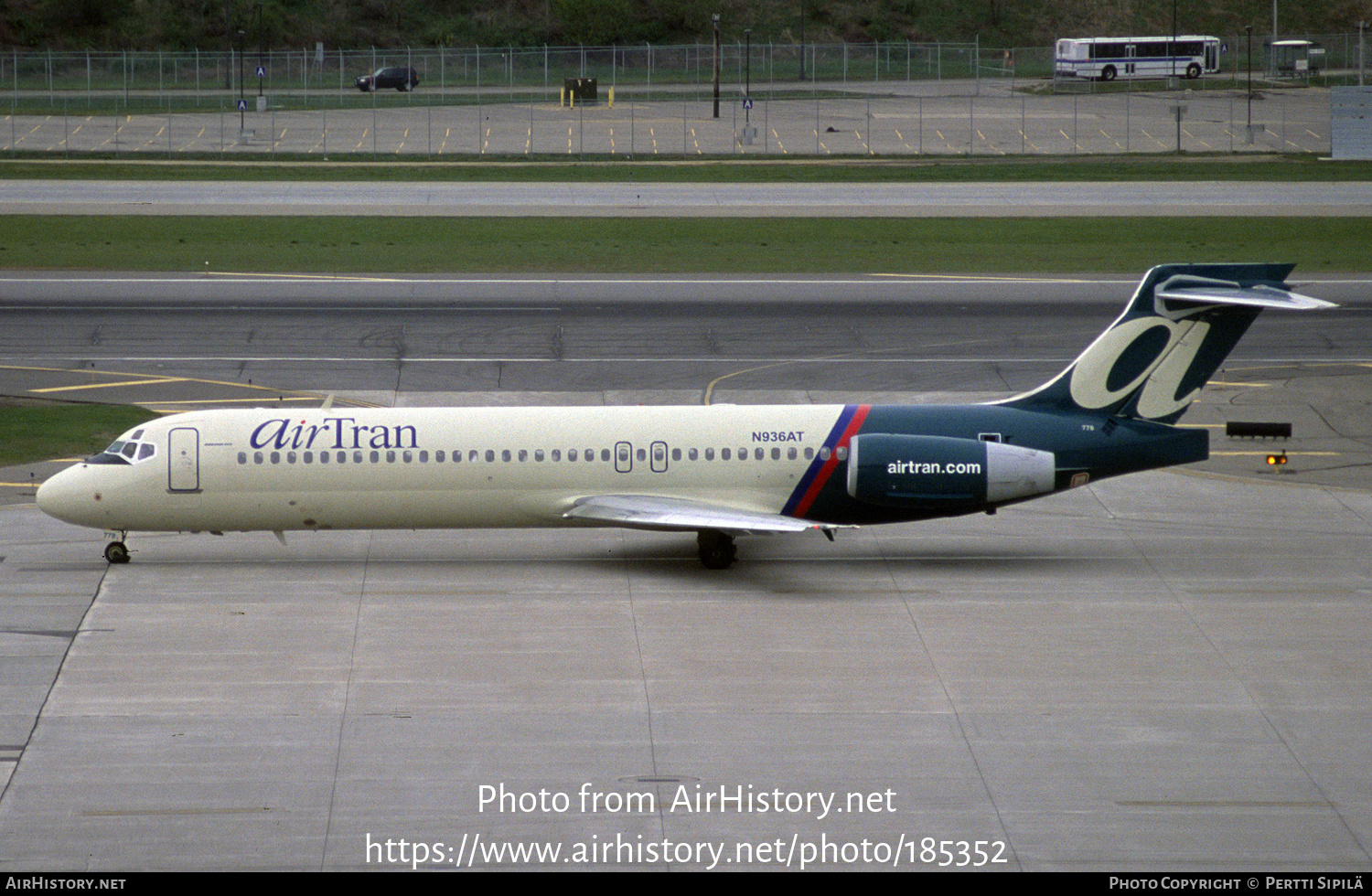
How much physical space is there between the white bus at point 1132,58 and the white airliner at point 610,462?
340 ft

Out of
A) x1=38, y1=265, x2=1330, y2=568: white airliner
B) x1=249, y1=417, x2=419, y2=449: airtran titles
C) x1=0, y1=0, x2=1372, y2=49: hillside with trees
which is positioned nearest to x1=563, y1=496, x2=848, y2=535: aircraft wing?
x1=38, y1=265, x2=1330, y2=568: white airliner

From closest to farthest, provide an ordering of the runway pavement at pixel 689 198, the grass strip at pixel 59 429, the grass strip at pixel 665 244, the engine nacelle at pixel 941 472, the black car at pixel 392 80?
1. the engine nacelle at pixel 941 472
2. the grass strip at pixel 59 429
3. the grass strip at pixel 665 244
4. the runway pavement at pixel 689 198
5. the black car at pixel 392 80

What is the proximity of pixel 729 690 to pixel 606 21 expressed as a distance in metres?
124

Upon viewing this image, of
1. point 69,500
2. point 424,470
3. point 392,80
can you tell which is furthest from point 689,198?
point 69,500

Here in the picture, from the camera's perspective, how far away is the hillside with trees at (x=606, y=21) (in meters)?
139

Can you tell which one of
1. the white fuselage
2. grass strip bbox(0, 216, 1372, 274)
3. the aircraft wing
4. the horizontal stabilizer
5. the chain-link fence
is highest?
the chain-link fence

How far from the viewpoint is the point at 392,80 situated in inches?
5049

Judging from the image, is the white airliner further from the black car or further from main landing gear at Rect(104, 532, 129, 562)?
the black car

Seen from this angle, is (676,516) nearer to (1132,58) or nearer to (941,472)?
(941,472)

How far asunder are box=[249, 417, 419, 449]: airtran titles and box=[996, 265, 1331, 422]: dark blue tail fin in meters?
13.2

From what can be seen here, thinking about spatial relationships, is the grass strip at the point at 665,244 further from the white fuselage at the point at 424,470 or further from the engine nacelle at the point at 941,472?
the engine nacelle at the point at 941,472

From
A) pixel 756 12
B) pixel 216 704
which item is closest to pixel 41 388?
pixel 216 704

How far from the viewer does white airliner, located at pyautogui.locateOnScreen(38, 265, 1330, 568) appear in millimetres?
31406

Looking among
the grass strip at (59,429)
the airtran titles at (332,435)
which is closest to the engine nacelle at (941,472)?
the airtran titles at (332,435)
